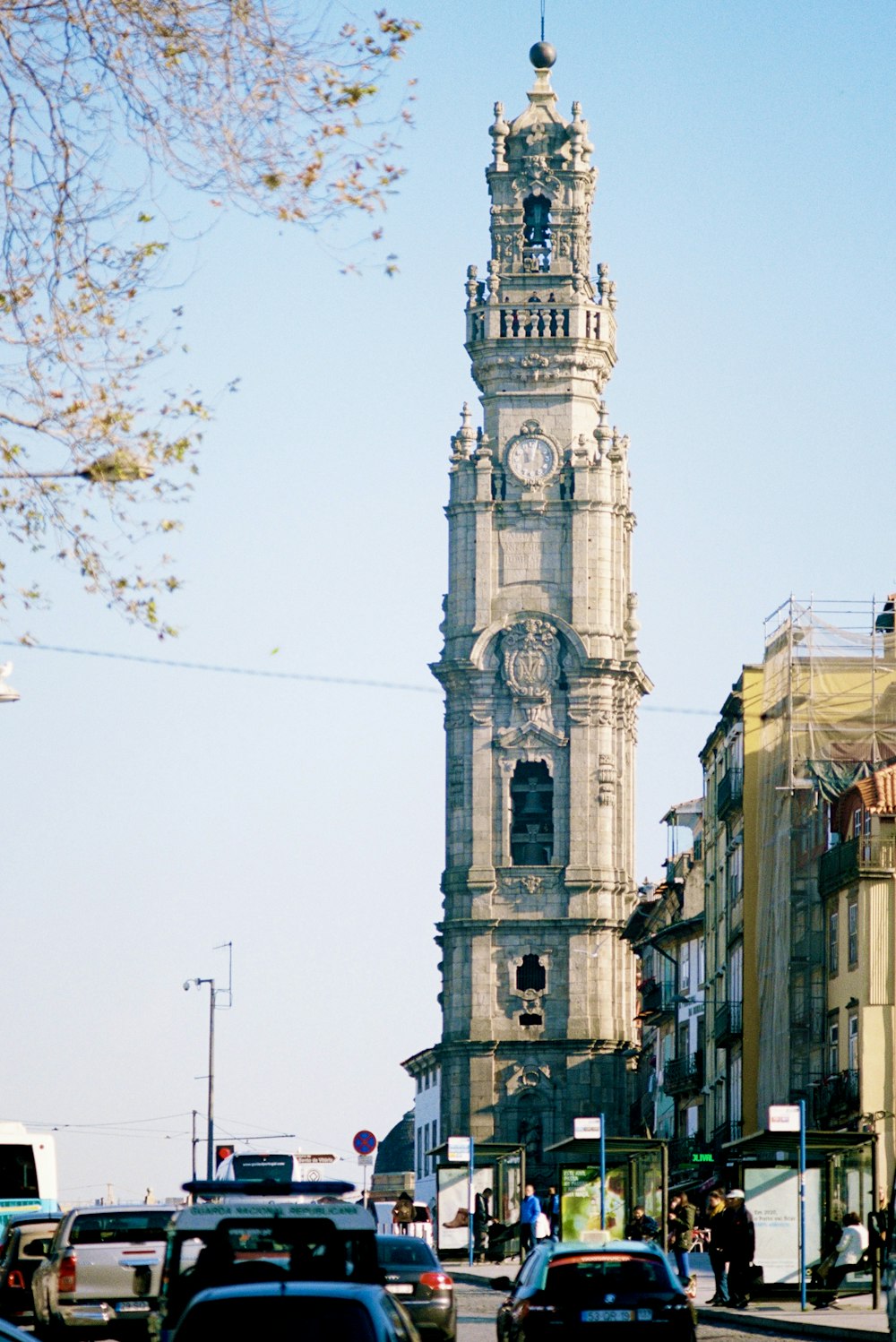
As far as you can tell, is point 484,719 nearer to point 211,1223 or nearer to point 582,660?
point 582,660

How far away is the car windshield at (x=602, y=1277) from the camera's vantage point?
23.7 metres

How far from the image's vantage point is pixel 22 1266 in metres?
31.9

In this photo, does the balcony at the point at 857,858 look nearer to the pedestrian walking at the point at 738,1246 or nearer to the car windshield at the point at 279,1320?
the pedestrian walking at the point at 738,1246

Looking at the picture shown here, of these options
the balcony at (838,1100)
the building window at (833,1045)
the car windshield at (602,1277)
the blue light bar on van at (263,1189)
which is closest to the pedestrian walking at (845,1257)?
the car windshield at (602,1277)

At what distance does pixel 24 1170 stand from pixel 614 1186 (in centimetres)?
1074

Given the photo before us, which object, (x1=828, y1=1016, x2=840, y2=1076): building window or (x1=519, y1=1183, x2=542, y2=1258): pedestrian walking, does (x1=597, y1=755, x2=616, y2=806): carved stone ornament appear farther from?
(x1=519, y1=1183, x2=542, y2=1258): pedestrian walking

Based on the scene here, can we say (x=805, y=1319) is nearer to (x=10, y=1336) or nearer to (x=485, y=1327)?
(x=485, y=1327)

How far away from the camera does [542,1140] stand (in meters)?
101

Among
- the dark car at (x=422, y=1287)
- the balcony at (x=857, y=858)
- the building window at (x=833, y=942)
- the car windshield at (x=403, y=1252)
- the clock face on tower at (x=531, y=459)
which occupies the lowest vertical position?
the dark car at (x=422, y=1287)

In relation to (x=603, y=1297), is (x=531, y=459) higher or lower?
higher

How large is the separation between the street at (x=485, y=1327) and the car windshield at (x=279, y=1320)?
16184 millimetres

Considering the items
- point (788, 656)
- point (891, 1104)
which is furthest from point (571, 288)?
point (891, 1104)

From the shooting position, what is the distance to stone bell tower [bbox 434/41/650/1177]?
103 meters

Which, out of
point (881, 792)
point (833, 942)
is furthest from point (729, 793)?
point (881, 792)
